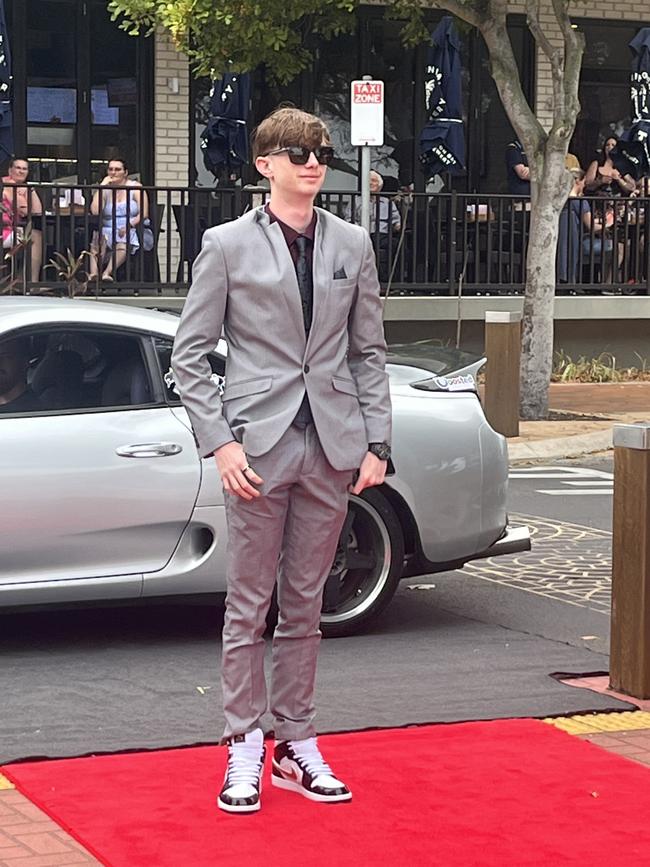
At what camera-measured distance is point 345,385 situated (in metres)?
5.33

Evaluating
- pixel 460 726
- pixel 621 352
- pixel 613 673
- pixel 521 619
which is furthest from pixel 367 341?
pixel 621 352

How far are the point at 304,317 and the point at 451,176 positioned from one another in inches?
653

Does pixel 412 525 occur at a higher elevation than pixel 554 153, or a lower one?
lower

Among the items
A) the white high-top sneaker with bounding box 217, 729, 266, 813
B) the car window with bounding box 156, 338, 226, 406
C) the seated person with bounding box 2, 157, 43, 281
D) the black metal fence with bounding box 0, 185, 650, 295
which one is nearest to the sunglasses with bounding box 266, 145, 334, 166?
the white high-top sneaker with bounding box 217, 729, 266, 813

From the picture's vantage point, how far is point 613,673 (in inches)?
276

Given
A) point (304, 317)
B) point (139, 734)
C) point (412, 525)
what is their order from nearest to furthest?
point (304, 317) < point (139, 734) < point (412, 525)

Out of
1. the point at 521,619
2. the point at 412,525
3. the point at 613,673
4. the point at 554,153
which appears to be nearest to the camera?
the point at 613,673

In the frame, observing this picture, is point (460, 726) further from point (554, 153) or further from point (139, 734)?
point (554, 153)

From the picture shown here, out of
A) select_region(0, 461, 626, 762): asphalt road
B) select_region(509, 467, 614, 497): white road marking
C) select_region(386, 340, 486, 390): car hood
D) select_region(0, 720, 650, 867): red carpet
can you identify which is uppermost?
select_region(386, 340, 486, 390): car hood

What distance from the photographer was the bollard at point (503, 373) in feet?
50.3

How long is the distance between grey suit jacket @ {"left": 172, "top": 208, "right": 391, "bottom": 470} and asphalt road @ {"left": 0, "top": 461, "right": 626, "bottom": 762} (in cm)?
140

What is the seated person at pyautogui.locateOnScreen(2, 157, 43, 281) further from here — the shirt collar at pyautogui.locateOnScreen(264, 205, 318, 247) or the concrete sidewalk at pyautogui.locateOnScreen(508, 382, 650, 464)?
the shirt collar at pyautogui.locateOnScreen(264, 205, 318, 247)

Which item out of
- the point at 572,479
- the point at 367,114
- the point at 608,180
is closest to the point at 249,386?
the point at 572,479

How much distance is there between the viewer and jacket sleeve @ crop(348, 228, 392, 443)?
5387 mm
